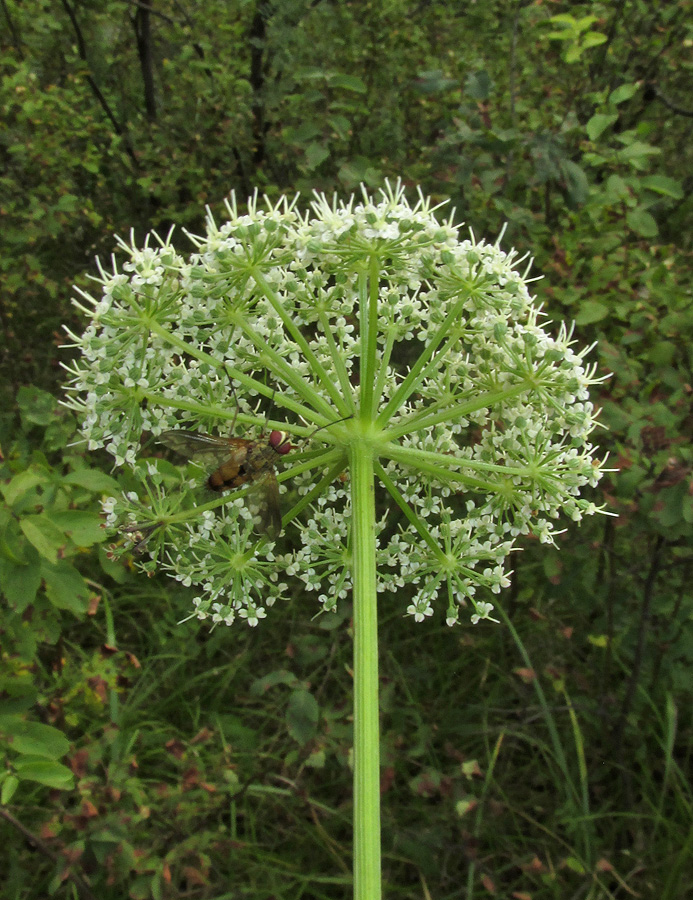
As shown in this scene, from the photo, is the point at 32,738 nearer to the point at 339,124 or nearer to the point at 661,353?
the point at 661,353

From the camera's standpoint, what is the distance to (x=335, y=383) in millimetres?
2551

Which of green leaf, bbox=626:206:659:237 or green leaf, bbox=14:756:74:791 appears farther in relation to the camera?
green leaf, bbox=626:206:659:237

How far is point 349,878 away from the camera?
4.16 m

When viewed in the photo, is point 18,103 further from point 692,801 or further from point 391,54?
point 692,801

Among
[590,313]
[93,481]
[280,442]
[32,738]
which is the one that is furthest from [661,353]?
[32,738]

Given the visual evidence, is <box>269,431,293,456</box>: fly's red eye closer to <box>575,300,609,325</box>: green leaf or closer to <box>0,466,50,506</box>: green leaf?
<box>0,466,50,506</box>: green leaf

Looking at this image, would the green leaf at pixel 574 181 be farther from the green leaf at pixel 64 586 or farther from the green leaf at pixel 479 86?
the green leaf at pixel 64 586

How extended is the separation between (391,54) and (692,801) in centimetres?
545

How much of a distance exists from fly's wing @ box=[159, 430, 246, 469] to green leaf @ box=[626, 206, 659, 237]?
10.0 feet

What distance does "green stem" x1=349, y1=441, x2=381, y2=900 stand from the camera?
1812mm

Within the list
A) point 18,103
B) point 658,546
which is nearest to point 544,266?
point 658,546

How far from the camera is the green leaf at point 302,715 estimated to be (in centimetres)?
380

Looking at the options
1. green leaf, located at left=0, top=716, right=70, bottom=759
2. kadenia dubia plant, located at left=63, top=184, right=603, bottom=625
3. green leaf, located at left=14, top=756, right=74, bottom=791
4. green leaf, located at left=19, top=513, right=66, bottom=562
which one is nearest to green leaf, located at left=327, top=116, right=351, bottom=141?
kadenia dubia plant, located at left=63, top=184, right=603, bottom=625

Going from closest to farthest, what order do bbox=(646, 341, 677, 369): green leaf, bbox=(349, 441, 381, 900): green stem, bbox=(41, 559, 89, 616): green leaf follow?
bbox=(349, 441, 381, 900): green stem
bbox=(41, 559, 89, 616): green leaf
bbox=(646, 341, 677, 369): green leaf
